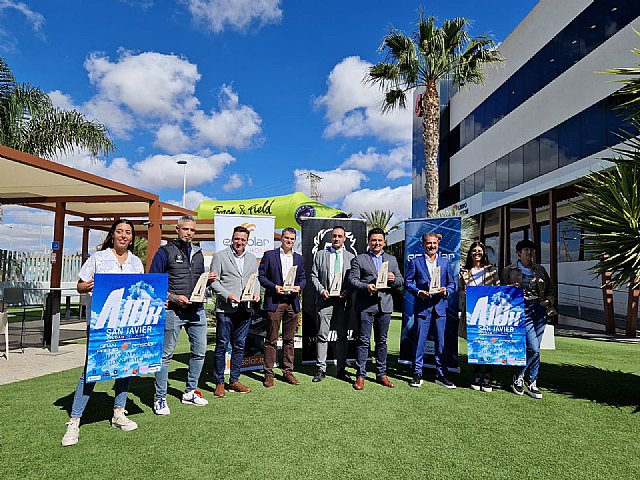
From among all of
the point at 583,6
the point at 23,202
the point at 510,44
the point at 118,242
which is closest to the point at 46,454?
the point at 118,242

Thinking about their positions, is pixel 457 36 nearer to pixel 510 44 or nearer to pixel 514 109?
pixel 514 109

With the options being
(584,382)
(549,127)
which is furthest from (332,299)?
(549,127)

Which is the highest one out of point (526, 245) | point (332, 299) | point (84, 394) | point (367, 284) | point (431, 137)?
point (431, 137)

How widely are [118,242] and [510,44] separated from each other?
2310 centimetres

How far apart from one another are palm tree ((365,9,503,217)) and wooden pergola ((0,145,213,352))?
7.43 m

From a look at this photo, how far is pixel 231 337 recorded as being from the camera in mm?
5148

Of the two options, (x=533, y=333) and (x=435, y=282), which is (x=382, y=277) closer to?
(x=435, y=282)

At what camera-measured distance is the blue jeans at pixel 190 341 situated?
423 centimetres

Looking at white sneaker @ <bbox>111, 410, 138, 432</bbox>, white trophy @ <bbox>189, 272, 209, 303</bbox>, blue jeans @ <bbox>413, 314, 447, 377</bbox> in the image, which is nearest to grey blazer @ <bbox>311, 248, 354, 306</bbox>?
blue jeans @ <bbox>413, 314, 447, 377</bbox>

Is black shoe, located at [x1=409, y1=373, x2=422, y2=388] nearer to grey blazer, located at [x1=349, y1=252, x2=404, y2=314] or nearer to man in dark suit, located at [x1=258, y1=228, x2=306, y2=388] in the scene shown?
grey blazer, located at [x1=349, y1=252, x2=404, y2=314]

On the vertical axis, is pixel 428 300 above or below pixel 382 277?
below

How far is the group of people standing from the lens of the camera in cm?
446

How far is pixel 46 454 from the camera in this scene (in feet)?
10.8

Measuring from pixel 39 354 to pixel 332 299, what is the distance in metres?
5.15
